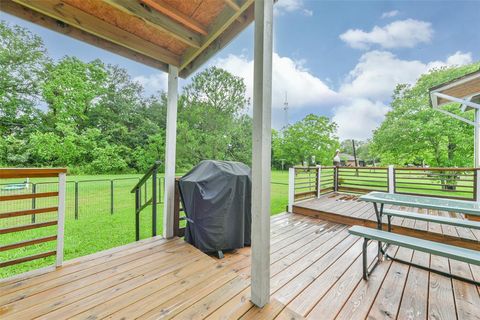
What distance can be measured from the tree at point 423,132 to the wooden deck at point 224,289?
9.09 m

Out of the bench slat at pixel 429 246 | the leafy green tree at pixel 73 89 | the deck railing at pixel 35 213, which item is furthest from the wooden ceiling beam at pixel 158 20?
the leafy green tree at pixel 73 89

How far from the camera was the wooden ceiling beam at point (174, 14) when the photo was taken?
1569 millimetres

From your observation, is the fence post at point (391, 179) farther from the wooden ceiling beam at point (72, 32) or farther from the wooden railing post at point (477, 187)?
the wooden ceiling beam at point (72, 32)

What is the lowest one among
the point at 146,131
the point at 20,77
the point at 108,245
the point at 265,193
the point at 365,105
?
the point at 108,245

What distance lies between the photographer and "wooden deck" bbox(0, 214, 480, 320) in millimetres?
1244

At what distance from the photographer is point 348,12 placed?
6180mm

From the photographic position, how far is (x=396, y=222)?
2984 mm

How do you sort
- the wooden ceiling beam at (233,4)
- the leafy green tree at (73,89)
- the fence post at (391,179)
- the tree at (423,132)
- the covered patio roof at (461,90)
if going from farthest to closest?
1. the tree at (423,132)
2. the leafy green tree at (73,89)
3. the fence post at (391,179)
4. the covered patio roof at (461,90)
5. the wooden ceiling beam at (233,4)

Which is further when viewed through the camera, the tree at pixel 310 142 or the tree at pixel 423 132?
the tree at pixel 310 142

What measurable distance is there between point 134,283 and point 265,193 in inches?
50.0

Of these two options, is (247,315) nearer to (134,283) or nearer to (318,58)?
(134,283)

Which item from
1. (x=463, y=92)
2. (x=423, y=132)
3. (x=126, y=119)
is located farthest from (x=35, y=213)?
(x=423, y=132)

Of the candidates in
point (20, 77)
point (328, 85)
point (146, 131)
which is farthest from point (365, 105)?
point (20, 77)

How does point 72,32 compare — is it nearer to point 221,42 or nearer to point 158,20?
point 158,20
